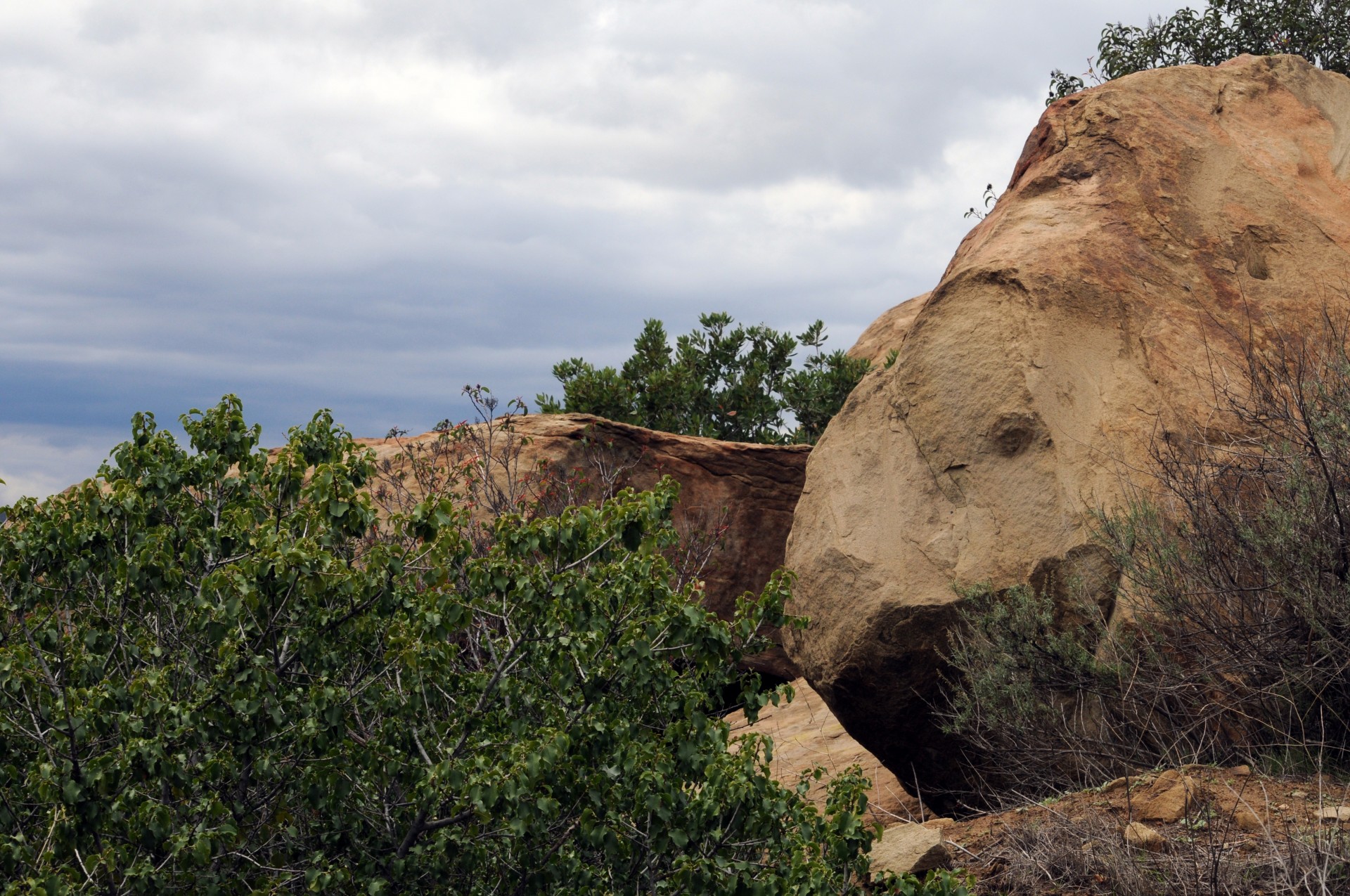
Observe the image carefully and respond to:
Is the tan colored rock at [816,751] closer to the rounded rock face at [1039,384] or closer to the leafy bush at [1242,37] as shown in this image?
the rounded rock face at [1039,384]

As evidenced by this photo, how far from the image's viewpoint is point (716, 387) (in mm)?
14711

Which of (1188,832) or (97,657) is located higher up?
(97,657)

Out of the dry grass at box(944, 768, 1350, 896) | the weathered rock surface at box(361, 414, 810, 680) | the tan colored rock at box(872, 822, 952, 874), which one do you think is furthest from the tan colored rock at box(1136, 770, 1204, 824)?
the weathered rock surface at box(361, 414, 810, 680)

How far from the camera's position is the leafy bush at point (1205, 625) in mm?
5812

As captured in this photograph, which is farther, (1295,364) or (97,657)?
(1295,364)

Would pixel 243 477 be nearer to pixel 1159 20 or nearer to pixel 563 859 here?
pixel 563 859

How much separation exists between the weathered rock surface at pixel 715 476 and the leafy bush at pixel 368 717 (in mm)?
6653

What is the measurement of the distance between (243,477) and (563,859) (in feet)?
6.51

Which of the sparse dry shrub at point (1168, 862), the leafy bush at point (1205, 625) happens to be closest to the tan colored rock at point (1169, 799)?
the sparse dry shrub at point (1168, 862)

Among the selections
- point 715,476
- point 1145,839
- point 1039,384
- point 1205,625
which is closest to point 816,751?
point 715,476

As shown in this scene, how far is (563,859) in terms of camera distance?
4129mm

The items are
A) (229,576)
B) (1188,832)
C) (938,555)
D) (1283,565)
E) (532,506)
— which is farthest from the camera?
(532,506)

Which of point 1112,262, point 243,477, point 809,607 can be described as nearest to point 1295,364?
point 1112,262

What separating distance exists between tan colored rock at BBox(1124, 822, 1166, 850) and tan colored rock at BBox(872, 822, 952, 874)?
812 mm
